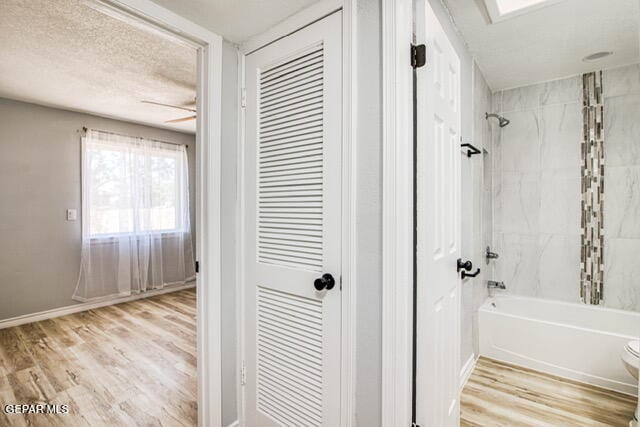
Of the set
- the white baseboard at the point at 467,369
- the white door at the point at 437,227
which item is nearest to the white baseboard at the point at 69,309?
the white baseboard at the point at 467,369

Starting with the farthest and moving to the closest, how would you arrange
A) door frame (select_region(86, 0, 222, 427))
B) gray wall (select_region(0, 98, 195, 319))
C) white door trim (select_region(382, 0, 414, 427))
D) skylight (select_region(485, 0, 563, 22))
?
gray wall (select_region(0, 98, 195, 319)), skylight (select_region(485, 0, 563, 22)), door frame (select_region(86, 0, 222, 427)), white door trim (select_region(382, 0, 414, 427))

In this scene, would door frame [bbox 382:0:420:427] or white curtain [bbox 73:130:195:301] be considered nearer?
door frame [bbox 382:0:420:427]

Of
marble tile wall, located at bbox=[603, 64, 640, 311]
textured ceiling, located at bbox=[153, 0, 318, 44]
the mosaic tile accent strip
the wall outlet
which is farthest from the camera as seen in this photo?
the wall outlet

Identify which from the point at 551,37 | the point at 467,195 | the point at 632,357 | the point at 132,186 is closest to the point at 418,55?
the point at 467,195

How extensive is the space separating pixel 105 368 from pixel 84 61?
2472 millimetres

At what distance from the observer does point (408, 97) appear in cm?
109

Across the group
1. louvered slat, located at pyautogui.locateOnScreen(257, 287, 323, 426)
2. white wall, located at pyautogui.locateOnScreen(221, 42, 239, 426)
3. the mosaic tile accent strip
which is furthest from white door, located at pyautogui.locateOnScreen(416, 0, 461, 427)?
the mosaic tile accent strip

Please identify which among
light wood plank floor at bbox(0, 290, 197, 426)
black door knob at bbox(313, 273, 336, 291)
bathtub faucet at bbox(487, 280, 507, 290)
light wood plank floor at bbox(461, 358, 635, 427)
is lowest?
light wood plank floor at bbox(0, 290, 197, 426)

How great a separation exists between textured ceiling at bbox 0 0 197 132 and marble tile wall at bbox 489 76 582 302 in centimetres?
296

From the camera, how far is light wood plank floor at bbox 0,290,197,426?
187cm

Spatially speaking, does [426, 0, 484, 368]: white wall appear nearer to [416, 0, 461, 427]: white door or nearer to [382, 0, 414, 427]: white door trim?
[416, 0, 461, 427]: white door

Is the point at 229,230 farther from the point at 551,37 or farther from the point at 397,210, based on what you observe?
the point at 551,37

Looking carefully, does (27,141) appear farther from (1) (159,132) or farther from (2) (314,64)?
(2) (314,64)

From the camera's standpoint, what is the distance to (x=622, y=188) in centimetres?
242
